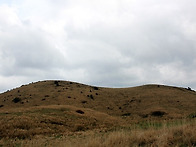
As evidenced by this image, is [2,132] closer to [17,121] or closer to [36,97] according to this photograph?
[17,121]

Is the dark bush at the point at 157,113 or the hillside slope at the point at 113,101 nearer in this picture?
the dark bush at the point at 157,113

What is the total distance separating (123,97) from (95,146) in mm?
52391

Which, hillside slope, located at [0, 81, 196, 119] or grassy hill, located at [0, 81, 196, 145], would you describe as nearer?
grassy hill, located at [0, 81, 196, 145]

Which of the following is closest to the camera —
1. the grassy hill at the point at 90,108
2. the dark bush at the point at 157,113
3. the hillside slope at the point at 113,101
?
the grassy hill at the point at 90,108

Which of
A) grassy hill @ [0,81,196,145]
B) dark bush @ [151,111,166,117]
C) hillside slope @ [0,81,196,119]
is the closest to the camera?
grassy hill @ [0,81,196,145]

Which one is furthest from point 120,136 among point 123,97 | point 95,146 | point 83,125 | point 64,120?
point 123,97

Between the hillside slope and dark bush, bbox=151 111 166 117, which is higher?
the hillside slope

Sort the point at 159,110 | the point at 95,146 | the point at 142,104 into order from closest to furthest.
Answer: the point at 95,146 → the point at 159,110 → the point at 142,104

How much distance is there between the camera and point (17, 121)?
72.0ft

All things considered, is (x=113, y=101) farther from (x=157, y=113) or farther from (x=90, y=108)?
(x=157, y=113)

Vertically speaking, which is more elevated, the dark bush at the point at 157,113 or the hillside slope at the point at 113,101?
the hillside slope at the point at 113,101

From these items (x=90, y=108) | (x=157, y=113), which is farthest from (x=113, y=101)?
(x=157, y=113)

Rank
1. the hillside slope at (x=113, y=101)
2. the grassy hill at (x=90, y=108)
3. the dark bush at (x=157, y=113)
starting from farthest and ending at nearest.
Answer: the hillside slope at (x=113, y=101) < the dark bush at (x=157, y=113) < the grassy hill at (x=90, y=108)

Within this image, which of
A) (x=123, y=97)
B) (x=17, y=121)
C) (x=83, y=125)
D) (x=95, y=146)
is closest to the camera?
(x=95, y=146)
